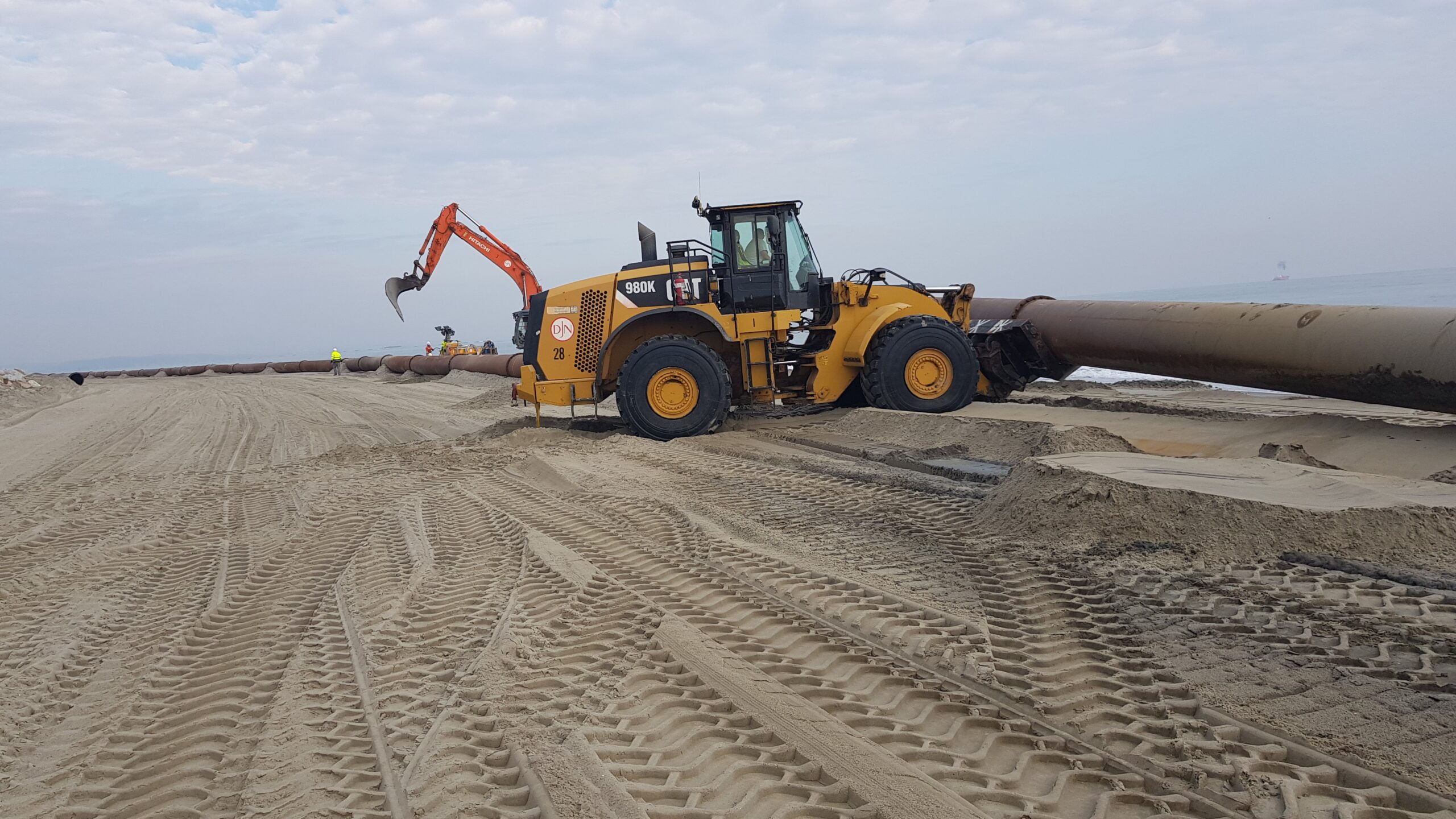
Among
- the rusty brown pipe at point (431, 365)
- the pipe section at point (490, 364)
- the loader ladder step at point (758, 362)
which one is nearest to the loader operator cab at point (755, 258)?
the loader ladder step at point (758, 362)

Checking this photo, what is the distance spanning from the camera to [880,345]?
1090 cm

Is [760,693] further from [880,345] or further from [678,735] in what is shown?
[880,345]

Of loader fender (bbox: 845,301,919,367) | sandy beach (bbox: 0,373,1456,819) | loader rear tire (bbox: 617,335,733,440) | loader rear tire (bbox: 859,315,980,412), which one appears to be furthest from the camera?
loader fender (bbox: 845,301,919,367)

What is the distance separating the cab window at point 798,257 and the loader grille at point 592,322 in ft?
6.95

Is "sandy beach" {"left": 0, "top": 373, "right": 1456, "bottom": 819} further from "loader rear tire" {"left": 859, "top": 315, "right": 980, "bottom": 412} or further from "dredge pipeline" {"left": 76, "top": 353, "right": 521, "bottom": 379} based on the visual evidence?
"dredge pipeline" {"left": 76, "top": 353, "right": 521, "bottom": 379}

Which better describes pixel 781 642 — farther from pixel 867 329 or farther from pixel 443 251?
pixel 443 251

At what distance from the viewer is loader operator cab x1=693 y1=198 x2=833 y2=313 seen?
10.9 metres

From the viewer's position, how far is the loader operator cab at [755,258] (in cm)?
1093

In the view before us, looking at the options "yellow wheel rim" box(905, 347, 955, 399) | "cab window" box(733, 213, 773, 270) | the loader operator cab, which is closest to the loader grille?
the loader operator cab

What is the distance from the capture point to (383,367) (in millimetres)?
31859

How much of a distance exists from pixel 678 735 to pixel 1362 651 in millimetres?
2417

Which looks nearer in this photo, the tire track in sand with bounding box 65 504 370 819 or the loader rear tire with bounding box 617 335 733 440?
the tire track in sand with bounding box 65 504 370 819

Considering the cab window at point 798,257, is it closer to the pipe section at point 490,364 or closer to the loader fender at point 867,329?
the loader fender at point 867,329

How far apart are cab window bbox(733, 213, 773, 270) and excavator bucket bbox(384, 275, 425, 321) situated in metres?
12.9
